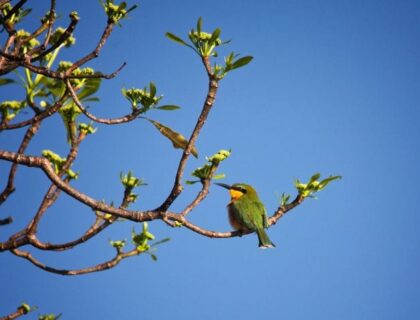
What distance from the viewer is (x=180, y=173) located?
3.46m

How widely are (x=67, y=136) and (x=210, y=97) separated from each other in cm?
182

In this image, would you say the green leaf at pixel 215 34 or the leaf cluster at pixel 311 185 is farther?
the leaf cluster at pixel 311 185

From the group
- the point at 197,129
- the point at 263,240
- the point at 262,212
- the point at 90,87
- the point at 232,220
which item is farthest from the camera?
the point at 232,220

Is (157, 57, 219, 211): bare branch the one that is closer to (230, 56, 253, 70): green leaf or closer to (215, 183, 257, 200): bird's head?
(230, 56, 253, 70): green leaf

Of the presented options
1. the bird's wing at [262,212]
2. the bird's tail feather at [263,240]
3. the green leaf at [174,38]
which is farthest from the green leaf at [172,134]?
the bird's wing at [262,212]

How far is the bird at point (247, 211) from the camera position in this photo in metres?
7.12

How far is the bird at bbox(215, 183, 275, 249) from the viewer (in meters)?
7.12

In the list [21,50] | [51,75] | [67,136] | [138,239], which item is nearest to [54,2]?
[51,75]

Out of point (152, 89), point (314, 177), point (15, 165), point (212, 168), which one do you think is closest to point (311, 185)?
point (314, 177)

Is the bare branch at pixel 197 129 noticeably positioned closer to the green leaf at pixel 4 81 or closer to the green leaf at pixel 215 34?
the green leaf at pixel 215 34

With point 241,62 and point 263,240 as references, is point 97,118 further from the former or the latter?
point 263,240

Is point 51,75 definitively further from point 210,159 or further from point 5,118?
point 210,159

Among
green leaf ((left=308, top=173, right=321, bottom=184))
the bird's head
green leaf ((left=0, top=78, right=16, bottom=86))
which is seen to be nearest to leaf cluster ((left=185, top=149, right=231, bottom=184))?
green leaf ((left=308, top=173, right=321, bottom=184))

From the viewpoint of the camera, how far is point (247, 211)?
7.47 meters
